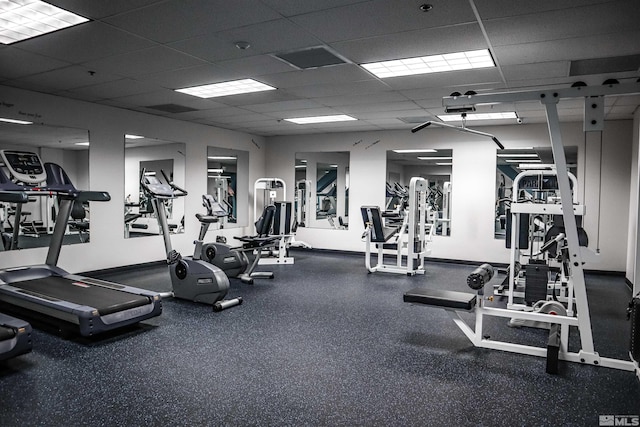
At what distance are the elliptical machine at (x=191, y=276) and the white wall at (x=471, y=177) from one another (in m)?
4.43

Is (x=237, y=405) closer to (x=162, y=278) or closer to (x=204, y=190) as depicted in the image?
(x=162, y=278)

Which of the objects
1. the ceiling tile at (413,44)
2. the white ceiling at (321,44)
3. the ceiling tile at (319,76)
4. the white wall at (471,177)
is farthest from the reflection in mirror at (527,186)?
the ceiling tile at (319,76)

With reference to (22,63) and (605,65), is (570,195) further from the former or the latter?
(22,63)

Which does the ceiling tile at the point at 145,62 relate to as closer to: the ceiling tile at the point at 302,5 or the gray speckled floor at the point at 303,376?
the ceiling tile at the point at 302,5

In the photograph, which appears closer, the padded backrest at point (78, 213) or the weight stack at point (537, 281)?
the weight stack at point (537, 281)

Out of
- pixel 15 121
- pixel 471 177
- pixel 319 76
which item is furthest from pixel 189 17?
pixel 471 177

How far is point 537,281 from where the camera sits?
3.99 m

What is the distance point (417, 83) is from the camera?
462cm

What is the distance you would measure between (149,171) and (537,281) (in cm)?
519

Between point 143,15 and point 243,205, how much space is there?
6.14m

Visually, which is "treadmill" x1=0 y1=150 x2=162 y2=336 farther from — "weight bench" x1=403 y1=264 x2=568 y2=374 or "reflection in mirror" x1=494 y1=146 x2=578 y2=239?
"reflection in mirror" x1=494 y1=146 x2=578 y2=239

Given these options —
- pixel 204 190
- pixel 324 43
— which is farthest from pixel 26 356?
pixel 204 190

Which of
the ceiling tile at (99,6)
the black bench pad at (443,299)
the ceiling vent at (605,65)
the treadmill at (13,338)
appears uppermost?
the ceiling vent at (605,65)

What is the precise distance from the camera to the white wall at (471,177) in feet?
21.4
